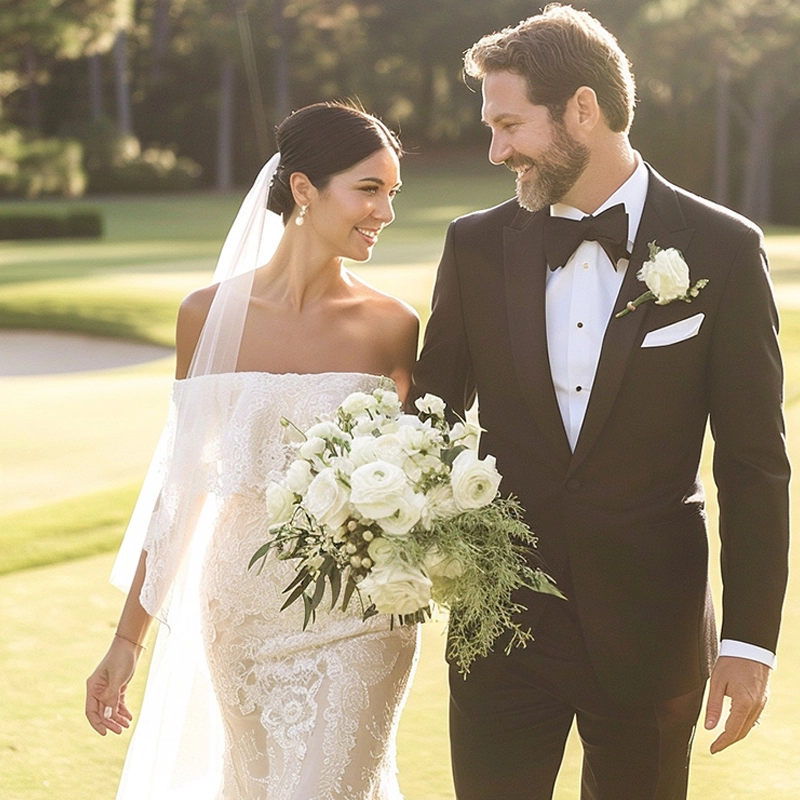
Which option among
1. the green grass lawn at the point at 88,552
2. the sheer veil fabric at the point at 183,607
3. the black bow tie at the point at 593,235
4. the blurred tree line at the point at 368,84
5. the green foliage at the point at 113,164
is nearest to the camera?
the black bow tie at the point at 593,235

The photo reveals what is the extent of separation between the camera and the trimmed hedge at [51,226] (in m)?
28.0

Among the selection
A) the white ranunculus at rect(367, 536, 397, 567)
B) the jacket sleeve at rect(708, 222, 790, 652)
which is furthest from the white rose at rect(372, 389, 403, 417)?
the jacket sleeve at rect(708, 222, 790, 652)

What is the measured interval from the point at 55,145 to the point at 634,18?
17.0 metres

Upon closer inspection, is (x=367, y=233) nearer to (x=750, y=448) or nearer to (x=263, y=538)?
(x=263, y=538)

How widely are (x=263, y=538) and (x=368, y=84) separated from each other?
49212mm

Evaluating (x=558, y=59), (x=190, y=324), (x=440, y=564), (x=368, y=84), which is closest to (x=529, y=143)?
(x=558, y=59)

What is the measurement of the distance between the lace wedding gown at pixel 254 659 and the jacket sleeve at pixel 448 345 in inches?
15.6

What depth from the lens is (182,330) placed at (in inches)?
149

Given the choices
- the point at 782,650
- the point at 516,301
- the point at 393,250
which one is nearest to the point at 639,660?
the point at 516,301

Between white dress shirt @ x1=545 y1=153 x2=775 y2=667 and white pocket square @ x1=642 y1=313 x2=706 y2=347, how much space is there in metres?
0.12

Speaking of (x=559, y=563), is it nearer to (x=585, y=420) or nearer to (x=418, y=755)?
(x=585, y=420)

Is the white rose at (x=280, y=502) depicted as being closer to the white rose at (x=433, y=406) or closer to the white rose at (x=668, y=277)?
the white rose at (x=433, y=406)

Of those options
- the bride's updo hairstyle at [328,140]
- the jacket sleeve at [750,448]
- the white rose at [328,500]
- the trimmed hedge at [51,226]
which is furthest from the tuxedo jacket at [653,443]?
the trimmed hedge at [51,226]

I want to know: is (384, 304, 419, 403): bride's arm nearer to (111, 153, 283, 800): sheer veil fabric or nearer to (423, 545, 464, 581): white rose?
(111, 153, 283, 800): sheer veil fabric
